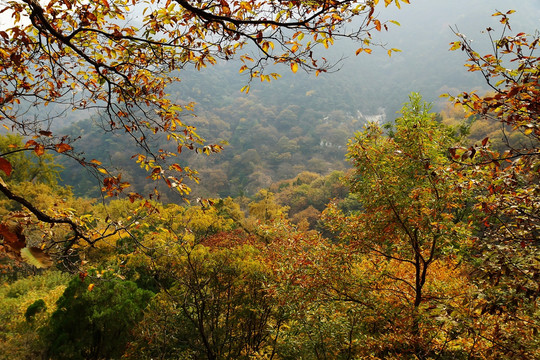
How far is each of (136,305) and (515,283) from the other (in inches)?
333

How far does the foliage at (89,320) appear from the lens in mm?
7602

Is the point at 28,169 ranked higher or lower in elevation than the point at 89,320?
higher

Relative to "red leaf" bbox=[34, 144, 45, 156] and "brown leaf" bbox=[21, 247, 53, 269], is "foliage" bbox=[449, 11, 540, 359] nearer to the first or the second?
"brown leaf" bbox=[21, 247, 53, 269]

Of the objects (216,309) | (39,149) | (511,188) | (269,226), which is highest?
(269,226)

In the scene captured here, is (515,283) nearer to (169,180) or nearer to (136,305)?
(169,180)

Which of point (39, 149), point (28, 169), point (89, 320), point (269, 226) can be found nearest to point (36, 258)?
point (39, 149)

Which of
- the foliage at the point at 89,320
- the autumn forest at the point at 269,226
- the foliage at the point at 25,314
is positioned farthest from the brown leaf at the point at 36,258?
the foliage at the point at 25,314

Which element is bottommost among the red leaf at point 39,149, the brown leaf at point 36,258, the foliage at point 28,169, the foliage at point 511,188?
the brown leaf at point 36,258

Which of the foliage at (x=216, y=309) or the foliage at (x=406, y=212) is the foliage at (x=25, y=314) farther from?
the foliage at (x=406, y=212)

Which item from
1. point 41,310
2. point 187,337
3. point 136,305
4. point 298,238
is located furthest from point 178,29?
point 41,310

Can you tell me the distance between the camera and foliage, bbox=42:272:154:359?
24.9 feet

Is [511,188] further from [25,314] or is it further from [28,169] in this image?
[28,169]

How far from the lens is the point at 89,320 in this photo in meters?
7.55

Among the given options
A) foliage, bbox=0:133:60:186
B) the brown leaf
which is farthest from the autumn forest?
foliage, bbox=0:133:60:186
